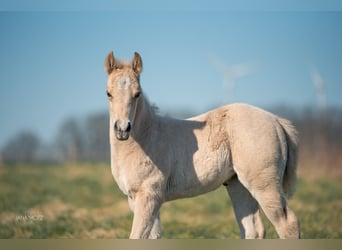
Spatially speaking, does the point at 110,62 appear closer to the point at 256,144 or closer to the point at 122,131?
the point at 122,131

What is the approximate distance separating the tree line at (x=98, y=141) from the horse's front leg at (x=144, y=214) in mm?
20543

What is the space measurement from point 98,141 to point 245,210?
39430 mm

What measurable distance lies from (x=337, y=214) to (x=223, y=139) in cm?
607

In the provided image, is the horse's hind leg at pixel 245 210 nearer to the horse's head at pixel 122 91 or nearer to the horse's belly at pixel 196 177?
the horse's belly at pixel 196 177

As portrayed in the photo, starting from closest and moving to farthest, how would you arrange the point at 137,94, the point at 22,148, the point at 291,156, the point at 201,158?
the point at 137,94 → the point at 201,158 → the point at 291,156 → the point at 22,148

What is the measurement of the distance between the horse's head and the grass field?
120 inches

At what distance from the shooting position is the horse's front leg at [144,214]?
6.42m

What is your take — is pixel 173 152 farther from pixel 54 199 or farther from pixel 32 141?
pixel 32 141

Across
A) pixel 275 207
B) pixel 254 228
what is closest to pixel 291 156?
pixel 275 207

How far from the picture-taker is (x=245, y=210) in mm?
7562

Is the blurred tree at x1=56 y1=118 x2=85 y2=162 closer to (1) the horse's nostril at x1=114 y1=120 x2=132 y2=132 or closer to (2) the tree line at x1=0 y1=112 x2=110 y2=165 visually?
(2) the tree line at x1=0 y1=112 x2=110 y2=165

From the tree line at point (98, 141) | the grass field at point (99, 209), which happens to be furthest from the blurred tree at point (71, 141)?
the grass field at point (99, 209)

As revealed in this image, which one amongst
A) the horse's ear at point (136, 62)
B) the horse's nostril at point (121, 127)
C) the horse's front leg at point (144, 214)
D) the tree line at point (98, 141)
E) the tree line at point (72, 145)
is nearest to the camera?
the horse's nostril at point (121, 127)

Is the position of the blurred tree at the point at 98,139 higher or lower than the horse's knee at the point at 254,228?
lower
